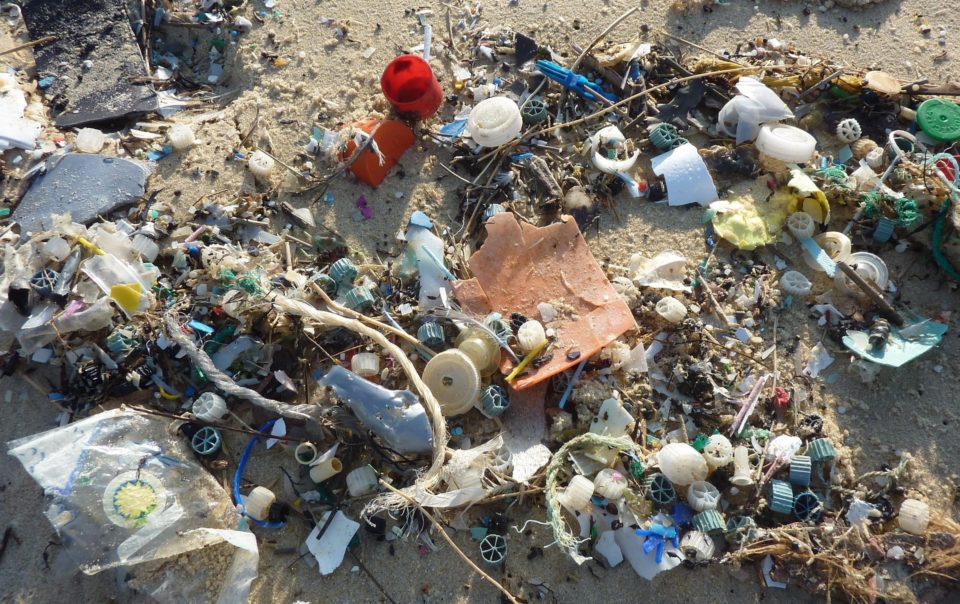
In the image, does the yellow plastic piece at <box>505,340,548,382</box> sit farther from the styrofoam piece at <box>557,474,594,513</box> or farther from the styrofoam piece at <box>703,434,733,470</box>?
the styrofoam piece at <box>703,434,733,470</box>

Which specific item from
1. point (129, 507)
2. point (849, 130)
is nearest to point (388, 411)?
point (129, 507)

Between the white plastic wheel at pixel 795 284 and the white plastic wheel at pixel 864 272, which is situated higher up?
the white plastic wheel at pixel 864 272

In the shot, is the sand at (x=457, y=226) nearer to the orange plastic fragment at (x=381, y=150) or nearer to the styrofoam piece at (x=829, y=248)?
the orange plastic fragment at (x=381, y=150)

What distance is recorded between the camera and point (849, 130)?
12.0ft

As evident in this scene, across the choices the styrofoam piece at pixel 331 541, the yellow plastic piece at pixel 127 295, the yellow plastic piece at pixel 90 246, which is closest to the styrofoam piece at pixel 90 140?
the yellow plastic piece at pixel 90 246

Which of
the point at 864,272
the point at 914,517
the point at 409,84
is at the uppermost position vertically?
the point at 409,84

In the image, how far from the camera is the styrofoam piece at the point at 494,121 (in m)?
3.53

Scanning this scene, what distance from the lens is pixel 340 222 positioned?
3547 mm

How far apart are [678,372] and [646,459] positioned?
0.44m

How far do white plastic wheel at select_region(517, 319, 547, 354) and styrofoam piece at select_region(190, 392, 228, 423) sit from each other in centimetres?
135

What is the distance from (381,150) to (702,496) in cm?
230

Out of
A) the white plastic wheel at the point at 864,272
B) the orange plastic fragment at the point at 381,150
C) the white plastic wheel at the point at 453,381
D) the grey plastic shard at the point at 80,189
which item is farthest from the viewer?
the orange plastic fragment at the point at 381,150

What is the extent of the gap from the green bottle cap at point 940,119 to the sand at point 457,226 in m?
0.36

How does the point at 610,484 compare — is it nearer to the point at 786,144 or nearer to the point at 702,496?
the point at 702,496
